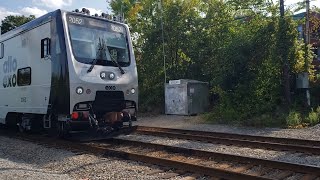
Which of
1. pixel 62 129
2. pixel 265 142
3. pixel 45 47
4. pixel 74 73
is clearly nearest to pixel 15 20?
pixel 45 47

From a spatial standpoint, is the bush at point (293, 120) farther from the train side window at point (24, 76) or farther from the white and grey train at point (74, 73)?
the train side window at point (24, 76)

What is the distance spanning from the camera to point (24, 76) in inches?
444

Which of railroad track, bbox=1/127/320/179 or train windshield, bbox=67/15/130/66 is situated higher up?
train windshield, bbox=67/15/130/66

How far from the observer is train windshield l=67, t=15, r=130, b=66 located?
9.63m

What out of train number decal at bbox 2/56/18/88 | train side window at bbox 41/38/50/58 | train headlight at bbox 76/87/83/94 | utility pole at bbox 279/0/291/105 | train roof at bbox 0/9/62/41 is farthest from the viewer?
utility pole at bbox 279/0/291/105

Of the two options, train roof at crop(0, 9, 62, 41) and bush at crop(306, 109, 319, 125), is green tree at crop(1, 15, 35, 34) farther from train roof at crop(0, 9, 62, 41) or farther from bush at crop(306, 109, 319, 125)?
bush at crop(306, 109, 319, 125)

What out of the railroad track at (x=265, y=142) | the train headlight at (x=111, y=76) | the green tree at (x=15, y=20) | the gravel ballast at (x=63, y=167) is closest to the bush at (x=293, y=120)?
the railroad track at (x=265, y=142)

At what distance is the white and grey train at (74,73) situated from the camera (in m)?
9.30

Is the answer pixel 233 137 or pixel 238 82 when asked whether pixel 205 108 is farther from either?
pixel 233 137

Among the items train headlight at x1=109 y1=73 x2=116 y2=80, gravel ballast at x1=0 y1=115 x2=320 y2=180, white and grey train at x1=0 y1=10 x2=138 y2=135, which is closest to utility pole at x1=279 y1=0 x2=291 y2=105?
gravel ballast at x1=0 y1=115 x2=320 y2=180

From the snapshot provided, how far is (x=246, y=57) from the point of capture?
1733cm

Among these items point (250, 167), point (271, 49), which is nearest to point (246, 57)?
point (271, 49)

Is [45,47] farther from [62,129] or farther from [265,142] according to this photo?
[265,142]

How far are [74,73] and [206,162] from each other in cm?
392
